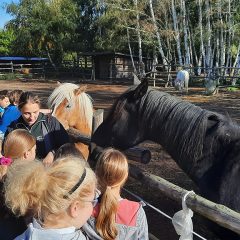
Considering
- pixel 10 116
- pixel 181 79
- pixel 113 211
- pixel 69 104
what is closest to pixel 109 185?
pixel 113 211

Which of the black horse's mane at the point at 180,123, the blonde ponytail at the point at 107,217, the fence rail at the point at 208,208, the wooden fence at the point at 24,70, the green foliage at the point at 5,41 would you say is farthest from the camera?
the green foliage at the point at 5,41

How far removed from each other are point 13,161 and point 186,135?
1431 mm

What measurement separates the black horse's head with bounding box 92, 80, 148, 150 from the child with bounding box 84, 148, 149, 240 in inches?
49.5

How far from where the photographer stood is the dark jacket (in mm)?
3367

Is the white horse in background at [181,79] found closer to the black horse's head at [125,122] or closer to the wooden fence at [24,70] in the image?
the black horse's head at [125,122]

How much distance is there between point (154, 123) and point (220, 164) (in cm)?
75

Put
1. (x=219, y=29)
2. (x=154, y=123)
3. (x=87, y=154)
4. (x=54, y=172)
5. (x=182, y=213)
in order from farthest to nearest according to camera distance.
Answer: (x=219, y=29) → (x=87, y=154) → (x=154, y=123) → (x=182, y=213) → (x=54, y=172)

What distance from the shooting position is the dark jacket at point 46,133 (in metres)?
3.37

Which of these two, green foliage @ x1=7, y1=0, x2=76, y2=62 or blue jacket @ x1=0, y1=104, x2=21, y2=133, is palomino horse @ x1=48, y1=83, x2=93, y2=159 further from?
green foliage @ x1=7, y1=0, x2=76, y2=62

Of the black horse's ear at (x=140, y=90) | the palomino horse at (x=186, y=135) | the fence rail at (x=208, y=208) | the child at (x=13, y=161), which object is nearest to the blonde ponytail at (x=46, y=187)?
the child at (x=13, y=161)

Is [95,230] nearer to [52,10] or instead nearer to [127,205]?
[127,205]

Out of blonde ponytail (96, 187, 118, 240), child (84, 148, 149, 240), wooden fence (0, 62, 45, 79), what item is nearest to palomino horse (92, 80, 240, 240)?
child (84, 148, 149, 240)

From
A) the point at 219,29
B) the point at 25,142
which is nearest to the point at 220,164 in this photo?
the point at 25,142

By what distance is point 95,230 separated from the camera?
83.0 inches
